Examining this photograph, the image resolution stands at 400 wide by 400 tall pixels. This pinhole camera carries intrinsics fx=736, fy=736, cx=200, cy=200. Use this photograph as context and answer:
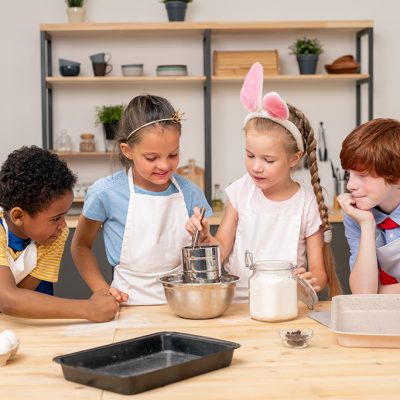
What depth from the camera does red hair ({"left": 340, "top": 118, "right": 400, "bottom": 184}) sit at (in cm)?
187

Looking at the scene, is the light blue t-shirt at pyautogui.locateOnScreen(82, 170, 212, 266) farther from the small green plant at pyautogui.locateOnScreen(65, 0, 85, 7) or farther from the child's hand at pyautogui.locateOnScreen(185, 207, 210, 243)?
the small green plant at pyautogui.locateOnScreen(65, 0, 85, 7)

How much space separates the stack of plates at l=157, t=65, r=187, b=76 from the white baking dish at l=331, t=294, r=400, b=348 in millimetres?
2832

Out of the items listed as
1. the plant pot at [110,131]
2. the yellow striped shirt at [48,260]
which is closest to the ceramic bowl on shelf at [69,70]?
the plant pot at [110,131]

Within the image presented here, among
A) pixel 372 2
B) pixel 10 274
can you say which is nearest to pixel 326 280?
pixel 10 274

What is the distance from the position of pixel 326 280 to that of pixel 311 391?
0.88 metres

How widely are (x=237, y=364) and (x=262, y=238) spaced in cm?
86

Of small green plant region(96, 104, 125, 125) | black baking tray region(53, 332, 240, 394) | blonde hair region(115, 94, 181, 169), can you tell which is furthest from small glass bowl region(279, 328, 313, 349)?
small green plant region(96, 104, 125, 125)

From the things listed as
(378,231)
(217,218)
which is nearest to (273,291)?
(378,231)

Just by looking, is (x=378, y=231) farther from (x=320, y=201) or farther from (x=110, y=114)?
(x=110, y=114)

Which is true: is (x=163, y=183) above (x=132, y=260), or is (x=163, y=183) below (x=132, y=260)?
above

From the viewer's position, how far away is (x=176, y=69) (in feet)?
13.7

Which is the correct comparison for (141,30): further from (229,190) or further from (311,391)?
(311,391)

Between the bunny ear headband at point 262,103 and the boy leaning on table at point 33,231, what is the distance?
532 mm

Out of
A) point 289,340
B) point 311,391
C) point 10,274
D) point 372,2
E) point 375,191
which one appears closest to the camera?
point 311,391
